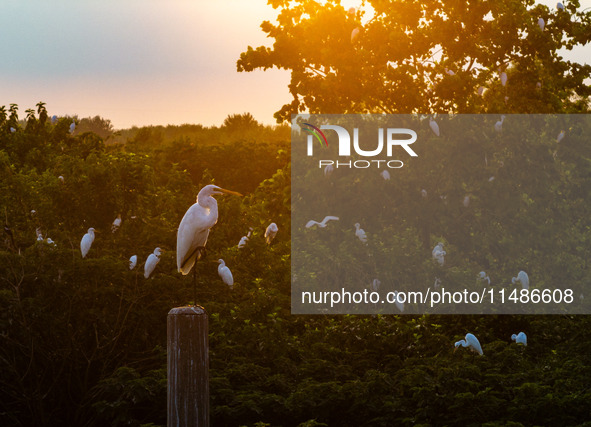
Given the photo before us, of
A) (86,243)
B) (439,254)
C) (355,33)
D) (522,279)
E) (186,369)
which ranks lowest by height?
(186,369)

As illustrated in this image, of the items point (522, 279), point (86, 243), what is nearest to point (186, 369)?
point (86, 243)

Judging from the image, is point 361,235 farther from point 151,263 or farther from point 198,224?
point 198,224

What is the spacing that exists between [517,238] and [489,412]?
29.8 ft

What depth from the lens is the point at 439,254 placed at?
15172mm

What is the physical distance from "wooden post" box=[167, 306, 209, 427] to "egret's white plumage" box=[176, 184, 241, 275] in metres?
3.16

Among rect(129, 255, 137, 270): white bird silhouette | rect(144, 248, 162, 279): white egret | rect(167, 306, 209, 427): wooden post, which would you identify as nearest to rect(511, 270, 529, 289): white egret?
rect(144, 248, 162, 279): white egret

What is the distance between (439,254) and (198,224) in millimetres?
7861

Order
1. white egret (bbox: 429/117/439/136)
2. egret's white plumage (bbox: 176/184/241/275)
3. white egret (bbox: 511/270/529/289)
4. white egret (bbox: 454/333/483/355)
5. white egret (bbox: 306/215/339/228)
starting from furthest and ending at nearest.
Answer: white egret (bbox: 429/117/439/136)
white egret (bbox: 306/215/339/228)
white egret (bbox: 511/270/529/289)
white egret (bbox: 454/333/483/355)
egret's white plumage (bbox: 176/184/241/275)

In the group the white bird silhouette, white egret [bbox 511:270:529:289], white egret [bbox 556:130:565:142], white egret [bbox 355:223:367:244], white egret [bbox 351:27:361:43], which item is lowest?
white egret [bbox 511:270:529:289]

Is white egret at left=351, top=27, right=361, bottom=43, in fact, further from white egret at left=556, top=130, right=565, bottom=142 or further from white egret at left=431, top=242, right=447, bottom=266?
white egret at left=431, top=242, right=447, bottom=266

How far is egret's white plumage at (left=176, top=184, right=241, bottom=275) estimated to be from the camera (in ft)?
26.6

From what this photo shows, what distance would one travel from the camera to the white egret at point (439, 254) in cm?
1509

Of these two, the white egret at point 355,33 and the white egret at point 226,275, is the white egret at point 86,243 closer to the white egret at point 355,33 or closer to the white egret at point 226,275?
the white egret at point 226,275

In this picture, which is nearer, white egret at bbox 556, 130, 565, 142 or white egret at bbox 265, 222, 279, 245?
white egret at bbox 265, 222, 279, 245
